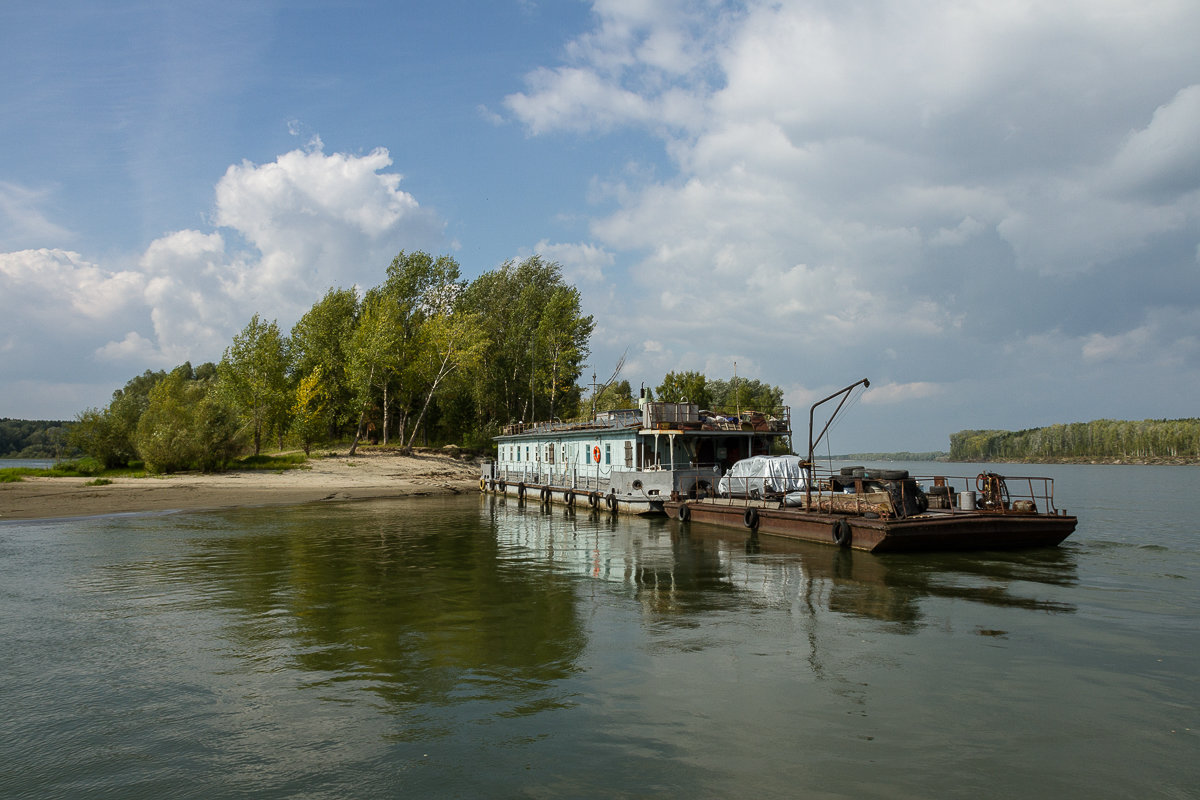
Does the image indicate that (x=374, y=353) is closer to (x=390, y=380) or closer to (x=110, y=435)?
(x=390, y=380)

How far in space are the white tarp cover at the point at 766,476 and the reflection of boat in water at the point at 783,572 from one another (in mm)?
3322

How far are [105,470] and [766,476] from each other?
46.9 m

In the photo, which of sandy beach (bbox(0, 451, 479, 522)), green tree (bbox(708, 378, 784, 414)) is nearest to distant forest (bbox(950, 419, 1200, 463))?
green tree (bbox(708, 378, 784, 414))

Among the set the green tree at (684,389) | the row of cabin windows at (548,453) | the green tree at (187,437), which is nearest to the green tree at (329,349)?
the green tree at (187,437)

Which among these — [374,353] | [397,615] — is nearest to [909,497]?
[397,615]

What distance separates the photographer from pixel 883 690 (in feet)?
30.3

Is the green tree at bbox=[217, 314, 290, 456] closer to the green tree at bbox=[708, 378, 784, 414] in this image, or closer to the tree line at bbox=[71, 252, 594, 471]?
the tree line at bbox=[71, 252, 594, 471]

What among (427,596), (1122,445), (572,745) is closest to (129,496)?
(427,596)

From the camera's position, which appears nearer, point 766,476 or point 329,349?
point 766,476

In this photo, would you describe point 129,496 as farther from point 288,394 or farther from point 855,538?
point 855,538

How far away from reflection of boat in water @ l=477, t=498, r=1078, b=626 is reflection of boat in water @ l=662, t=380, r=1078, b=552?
Answer: 0.50 m

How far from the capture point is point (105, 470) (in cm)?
4972

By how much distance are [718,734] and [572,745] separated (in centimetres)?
165

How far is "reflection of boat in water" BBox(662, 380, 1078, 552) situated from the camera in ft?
68.2
